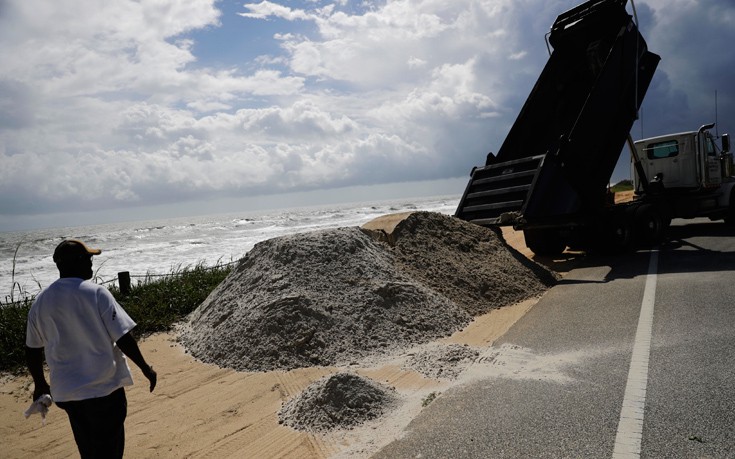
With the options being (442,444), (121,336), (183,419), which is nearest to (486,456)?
(442,444)

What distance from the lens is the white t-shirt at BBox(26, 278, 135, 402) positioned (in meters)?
2.99

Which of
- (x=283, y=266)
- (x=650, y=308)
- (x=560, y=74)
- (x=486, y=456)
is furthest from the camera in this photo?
(x=560, y=74)

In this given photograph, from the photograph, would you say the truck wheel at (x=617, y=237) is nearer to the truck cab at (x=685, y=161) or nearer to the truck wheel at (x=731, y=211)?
the truck cab at (x=685, y=161)

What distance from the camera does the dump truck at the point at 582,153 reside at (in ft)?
33.7

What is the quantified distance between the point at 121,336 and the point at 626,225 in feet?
36.3

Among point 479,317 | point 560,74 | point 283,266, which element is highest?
point 560,74

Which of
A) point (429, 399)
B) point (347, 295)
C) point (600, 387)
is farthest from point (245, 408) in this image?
point (600, 387)

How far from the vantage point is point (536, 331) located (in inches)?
244

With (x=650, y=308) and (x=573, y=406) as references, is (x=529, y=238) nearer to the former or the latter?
(x=650, y=308)

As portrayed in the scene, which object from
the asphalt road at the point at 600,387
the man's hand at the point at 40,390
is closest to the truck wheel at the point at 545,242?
the asphalt road at the point at 600,387

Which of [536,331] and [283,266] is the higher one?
[283,266]

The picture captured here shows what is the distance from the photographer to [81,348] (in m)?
3.02

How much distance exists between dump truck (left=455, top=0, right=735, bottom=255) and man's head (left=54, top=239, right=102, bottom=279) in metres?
8.12

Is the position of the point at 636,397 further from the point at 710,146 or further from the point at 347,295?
the point at 710,146
